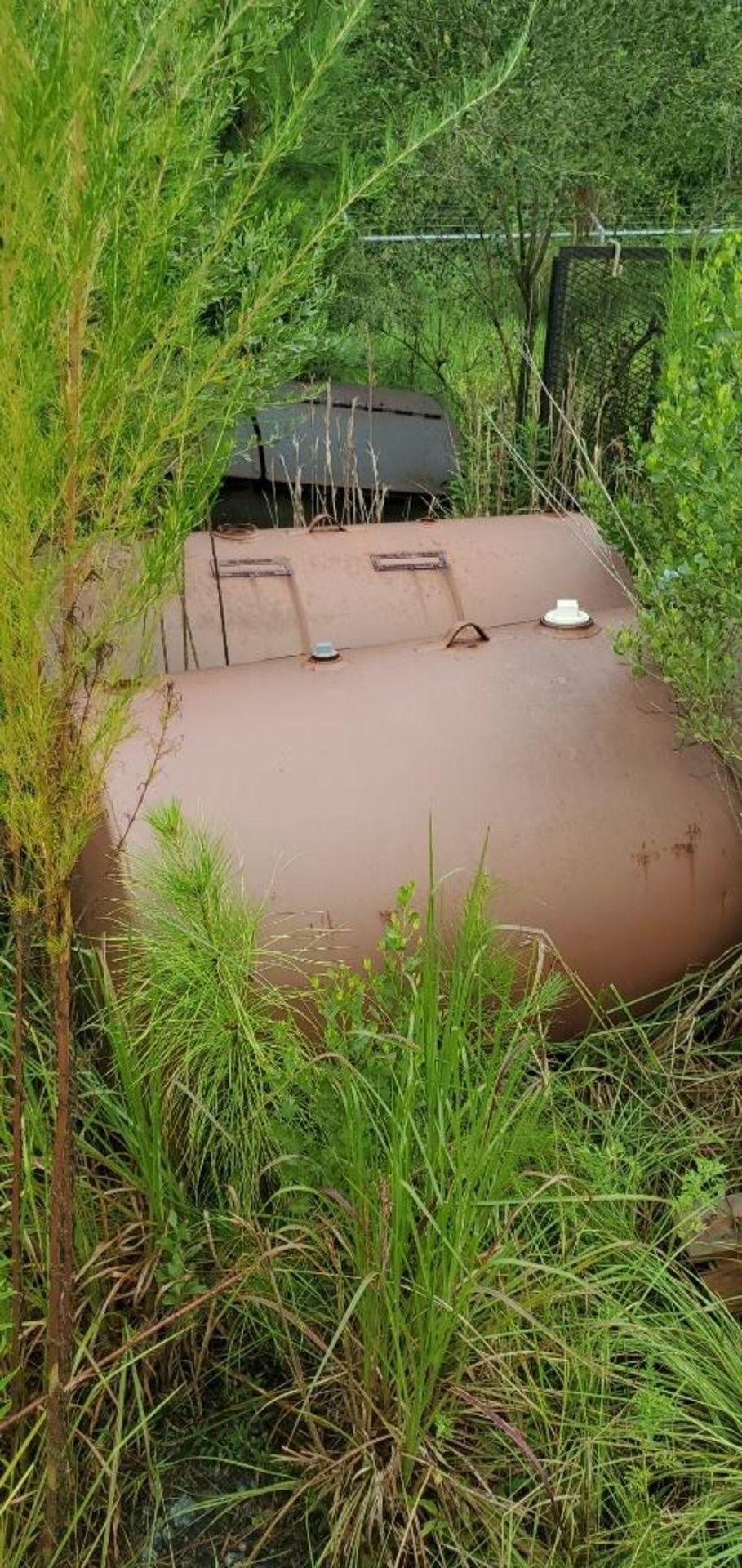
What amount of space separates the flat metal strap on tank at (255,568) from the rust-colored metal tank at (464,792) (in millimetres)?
646

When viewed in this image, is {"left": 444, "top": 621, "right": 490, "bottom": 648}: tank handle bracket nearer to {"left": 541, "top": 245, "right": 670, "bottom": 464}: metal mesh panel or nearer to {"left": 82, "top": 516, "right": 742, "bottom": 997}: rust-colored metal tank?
{"left": 82, "top": 516, "right": 742, "bottom": 997}: rust-colored metal tank

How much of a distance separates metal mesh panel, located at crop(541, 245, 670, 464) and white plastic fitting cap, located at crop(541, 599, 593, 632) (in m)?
2.32

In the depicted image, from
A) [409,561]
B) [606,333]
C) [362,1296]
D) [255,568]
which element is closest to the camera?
[362,1296]

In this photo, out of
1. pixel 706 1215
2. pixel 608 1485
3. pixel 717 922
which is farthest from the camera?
pixel 717 922

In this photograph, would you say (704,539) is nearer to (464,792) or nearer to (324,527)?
(464,792)

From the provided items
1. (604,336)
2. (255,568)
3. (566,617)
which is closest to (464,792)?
(566,617)

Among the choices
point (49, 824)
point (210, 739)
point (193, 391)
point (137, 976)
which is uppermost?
point (193, 391)

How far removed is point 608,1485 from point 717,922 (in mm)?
1149

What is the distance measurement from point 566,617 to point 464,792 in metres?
0.60

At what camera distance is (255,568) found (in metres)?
3.29

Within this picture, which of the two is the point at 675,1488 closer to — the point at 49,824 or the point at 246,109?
the point at 49,824

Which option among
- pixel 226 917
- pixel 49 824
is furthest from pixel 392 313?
pixel 49 824

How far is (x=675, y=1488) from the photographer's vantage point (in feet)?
6.01

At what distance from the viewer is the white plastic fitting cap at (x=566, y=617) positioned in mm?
2811
